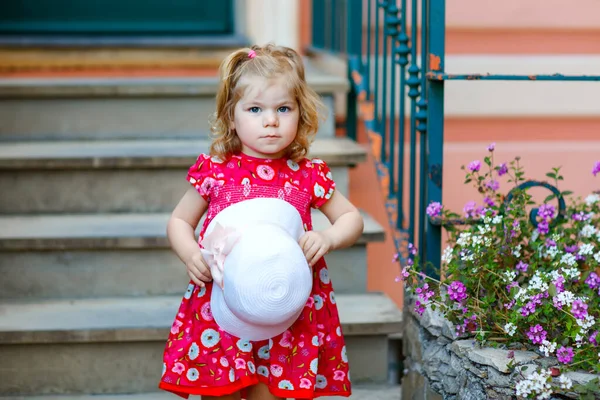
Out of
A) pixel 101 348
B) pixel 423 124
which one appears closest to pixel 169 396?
pixel 101 348

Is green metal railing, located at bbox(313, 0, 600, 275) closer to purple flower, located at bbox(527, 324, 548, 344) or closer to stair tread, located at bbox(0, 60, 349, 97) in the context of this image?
stair tread, located at bbox(0, 60, 349, 97)

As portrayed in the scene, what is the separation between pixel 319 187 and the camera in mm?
1938

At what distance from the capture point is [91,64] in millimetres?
3906

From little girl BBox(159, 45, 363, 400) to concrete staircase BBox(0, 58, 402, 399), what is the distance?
47 centimetres

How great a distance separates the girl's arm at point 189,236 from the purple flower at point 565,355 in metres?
0.75

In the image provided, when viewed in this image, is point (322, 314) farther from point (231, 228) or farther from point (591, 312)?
point (591, 312)

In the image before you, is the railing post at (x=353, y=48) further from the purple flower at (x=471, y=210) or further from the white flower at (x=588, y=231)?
the white flower at (x=588, y=231)

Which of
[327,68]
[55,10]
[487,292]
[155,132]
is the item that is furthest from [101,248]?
[55,10]

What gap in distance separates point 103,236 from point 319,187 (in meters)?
0.92

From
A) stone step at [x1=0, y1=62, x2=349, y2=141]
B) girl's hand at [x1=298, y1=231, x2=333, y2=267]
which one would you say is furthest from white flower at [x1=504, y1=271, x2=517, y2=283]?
stone step at [x1=0, y1=62, x2=349, y2=141]

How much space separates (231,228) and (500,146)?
6.06 feet

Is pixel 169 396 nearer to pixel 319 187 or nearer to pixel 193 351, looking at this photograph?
pixel 193 351

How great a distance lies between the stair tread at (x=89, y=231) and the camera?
2.58 m

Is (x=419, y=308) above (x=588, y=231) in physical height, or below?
below
